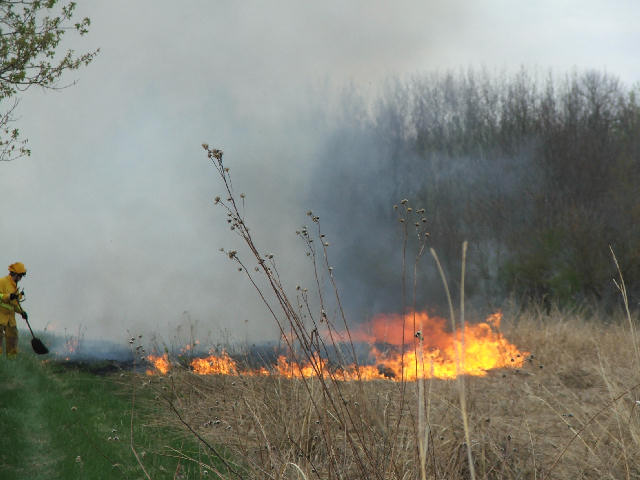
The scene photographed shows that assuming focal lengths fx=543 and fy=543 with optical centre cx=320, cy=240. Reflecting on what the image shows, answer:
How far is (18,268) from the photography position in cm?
1083

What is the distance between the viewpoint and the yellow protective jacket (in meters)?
10.3

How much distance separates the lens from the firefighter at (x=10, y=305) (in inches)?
408

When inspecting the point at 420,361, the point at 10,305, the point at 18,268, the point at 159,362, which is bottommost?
the point at 159,362

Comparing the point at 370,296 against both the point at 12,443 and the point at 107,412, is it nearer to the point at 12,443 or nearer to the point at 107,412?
the point at 107,412

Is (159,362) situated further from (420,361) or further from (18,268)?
(420,361)

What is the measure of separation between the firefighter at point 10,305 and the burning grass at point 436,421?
150 inches

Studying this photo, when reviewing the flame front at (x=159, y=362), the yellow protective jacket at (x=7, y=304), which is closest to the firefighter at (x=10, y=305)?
the yellow protective jacket at (x=7, y=304)

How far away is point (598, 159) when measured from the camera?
2011cm

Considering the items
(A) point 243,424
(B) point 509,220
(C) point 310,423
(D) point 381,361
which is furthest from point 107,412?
(B) point 509,220

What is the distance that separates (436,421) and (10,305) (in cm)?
858

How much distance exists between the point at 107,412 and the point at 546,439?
591 cm

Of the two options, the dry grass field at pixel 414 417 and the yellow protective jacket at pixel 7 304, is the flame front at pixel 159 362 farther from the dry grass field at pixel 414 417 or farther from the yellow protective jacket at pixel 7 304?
the yellow protective jacket at pixel 7 304

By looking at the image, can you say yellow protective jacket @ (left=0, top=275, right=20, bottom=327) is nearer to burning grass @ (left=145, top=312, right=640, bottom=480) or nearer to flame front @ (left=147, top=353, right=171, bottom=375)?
flame front @ (left=147, top=353, right=171, bottom=375)

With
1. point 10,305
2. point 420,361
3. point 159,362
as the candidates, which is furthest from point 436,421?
point 10,305
